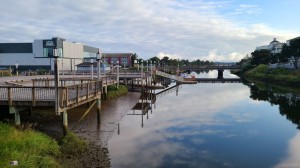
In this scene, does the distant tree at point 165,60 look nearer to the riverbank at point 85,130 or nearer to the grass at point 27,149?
the riverbank at point 85,130

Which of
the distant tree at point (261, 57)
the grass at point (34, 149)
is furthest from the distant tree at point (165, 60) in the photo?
the grass at point (34, 149)

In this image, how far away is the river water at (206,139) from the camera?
1644cm

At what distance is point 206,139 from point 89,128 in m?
8.38

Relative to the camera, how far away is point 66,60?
311 feet

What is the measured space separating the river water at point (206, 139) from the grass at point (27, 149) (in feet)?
10.7

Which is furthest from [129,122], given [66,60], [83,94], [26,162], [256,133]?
[66,60]

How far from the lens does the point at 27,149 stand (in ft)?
45.8

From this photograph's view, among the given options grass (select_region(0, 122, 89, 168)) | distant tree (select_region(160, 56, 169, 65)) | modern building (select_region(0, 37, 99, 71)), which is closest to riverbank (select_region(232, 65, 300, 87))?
modern building (select_region(0, 37, 99, 71))

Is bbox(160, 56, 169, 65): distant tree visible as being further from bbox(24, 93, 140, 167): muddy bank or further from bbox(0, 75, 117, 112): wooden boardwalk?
bbox(0, 75, 117, 112): wooden boardwalk

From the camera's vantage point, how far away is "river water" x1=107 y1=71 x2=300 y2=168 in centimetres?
1644

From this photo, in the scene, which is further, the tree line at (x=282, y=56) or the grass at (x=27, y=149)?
the tree line at (x=282, y=56)

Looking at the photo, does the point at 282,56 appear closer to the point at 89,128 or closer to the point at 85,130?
the point at 89,128

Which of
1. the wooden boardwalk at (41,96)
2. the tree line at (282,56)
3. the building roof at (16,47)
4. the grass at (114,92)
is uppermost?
the building roof at (16,47)

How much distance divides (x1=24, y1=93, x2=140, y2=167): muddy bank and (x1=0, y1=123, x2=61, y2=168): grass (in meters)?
1.00
